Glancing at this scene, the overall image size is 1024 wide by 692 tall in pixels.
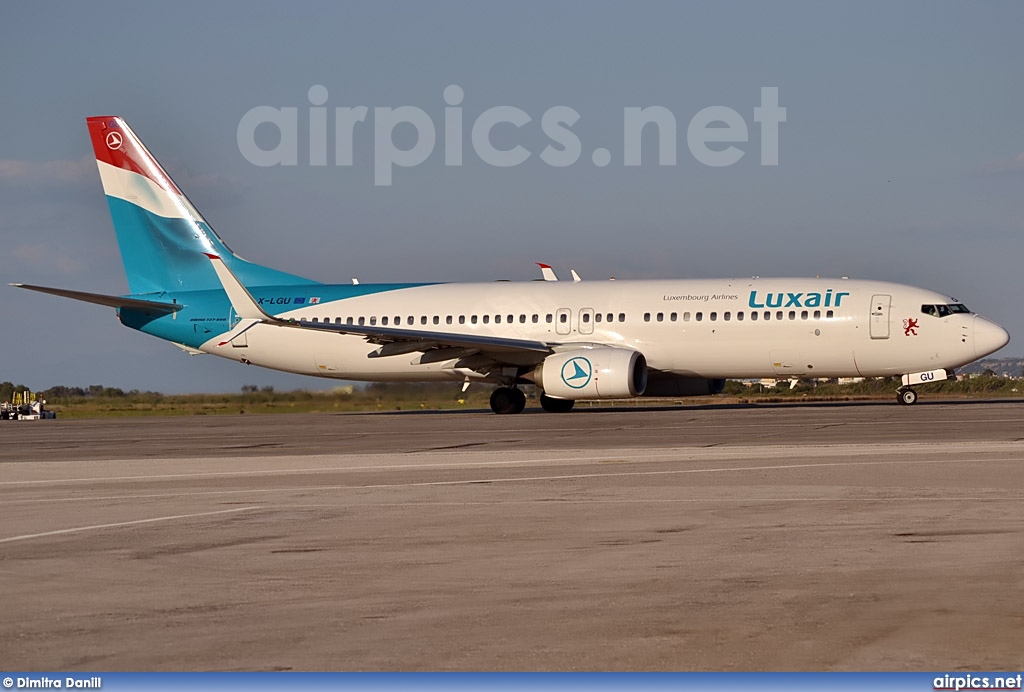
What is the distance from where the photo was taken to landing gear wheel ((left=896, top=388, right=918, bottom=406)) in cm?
3355

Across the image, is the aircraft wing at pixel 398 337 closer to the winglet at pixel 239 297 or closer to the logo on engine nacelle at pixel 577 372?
the winglet at pixel 239 297

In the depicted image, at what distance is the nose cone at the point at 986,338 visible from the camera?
3141cm

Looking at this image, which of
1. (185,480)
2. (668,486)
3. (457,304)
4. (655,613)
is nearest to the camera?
(655,613)

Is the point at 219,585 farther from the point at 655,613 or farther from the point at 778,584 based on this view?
the point at 778,584

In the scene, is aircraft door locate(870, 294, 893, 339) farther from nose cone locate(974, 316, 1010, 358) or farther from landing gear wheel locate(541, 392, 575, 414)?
landing gear wheel locate(541, 392, 575, 414)

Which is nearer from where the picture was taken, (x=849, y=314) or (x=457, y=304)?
(x=849, y=314)

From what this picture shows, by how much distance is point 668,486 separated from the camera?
13586 mm

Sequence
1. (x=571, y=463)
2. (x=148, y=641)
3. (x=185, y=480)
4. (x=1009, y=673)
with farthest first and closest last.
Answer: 1. (x=571, y=463)
2. (x=185, y=480)
3. (x=148, y=641)
4. (x=1009, y=673)

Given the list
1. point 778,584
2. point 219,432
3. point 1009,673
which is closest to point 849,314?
point 219,432

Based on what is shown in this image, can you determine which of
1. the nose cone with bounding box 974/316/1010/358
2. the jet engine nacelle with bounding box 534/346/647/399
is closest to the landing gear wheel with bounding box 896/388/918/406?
the nose cone with bounding box 974/316/1010/358

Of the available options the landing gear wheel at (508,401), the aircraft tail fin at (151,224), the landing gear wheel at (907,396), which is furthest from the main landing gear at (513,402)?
the landing gear wheel at (907,396)

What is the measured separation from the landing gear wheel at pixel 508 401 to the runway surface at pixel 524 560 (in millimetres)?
15070

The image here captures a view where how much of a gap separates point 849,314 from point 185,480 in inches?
809

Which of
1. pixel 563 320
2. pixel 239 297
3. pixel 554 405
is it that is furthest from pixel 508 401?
pixel 239 297
